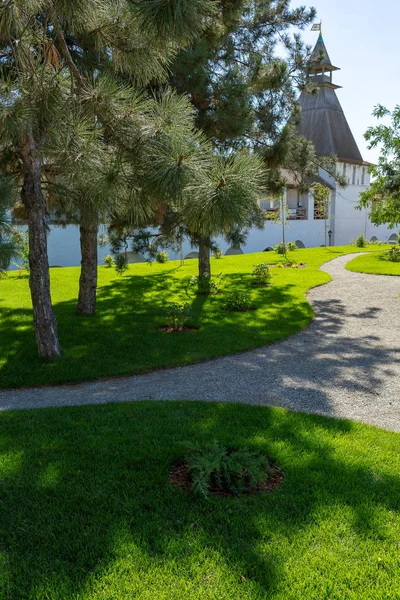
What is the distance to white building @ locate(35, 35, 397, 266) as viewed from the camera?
34.2m

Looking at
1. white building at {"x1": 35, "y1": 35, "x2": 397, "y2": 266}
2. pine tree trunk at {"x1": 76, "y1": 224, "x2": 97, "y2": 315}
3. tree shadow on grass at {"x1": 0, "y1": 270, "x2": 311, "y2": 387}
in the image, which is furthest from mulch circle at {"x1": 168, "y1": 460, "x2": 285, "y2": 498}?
white building at {"x1": 35, "y1": 35, "x2": 397, "y2": 266}

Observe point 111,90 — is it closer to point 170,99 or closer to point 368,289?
point 170,99

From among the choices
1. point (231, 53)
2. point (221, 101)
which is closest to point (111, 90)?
point (221, 101)

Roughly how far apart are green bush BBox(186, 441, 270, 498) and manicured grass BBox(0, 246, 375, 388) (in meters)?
3.28

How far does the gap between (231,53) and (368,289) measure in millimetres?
6851

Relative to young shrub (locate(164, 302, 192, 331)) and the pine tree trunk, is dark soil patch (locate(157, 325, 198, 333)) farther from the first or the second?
the pine tree trunk

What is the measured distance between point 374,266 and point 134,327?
11.6m

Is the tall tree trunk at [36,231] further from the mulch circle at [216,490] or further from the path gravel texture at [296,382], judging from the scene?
the mulch circle at [216,490]

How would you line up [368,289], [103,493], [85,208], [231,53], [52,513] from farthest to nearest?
1. [368,289]
2. [231,53]
3. [85,208]
4. [103,493]
5. [52,513]

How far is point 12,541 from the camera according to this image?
2.90 m

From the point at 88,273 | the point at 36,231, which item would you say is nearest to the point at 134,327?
the point at 88,273

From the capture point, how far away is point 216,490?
11.5ft

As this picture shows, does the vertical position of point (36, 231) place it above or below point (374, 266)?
above

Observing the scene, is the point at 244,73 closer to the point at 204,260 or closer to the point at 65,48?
the point at 204,260
